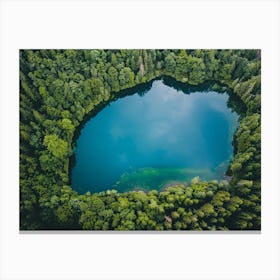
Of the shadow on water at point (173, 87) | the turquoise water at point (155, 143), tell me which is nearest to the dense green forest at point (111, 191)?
the shadow on water at point (173, 87)

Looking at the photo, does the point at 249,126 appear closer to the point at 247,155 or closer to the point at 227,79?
the point at 247,155

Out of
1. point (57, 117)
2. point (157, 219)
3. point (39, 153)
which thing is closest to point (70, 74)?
point (57, 117)

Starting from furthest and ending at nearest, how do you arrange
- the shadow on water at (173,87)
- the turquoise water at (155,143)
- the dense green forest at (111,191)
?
1. the shadow on water at (173,87)
2. the turquoise water at (155,143)
3. the dense green forest at (111,191)

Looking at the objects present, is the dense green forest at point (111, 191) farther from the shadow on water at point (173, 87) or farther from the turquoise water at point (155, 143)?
the turquoise water at point (155, 143)

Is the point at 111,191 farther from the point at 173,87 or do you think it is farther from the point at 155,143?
the point at 173,87

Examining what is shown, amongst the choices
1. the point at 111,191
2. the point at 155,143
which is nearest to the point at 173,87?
the point at 155,143
